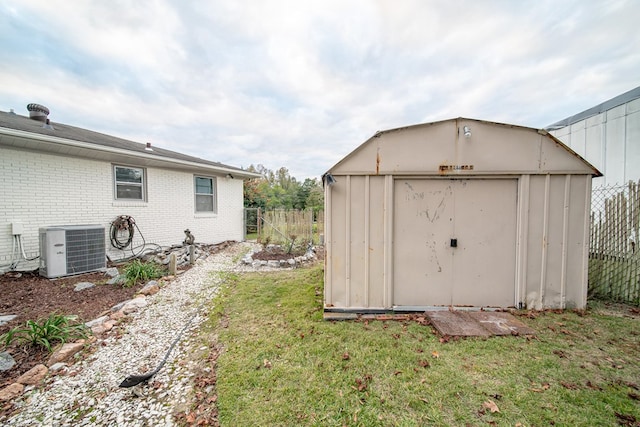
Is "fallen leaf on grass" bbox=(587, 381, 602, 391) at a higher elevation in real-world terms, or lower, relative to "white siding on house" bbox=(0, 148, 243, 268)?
lower

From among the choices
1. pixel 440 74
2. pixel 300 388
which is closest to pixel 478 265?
pixel 300 388

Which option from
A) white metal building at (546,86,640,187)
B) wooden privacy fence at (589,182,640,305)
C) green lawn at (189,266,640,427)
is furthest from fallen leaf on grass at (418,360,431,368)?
white metal building at (546,86,640,187)

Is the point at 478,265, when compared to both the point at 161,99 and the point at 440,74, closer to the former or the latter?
the point at 440,74

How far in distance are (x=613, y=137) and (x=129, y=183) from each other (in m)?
12.8

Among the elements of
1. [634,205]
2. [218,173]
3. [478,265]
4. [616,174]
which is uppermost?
[218,173]

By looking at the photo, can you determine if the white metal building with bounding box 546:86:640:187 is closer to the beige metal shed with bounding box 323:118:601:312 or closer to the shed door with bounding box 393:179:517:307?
the beige metal shed with bounding box 323:118:601:312

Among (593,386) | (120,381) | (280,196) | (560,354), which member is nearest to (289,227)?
(120,381)

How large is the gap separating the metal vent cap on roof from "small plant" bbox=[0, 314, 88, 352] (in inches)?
278

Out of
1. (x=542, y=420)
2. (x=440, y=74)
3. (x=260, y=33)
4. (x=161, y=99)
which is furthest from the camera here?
(x=161, y=99)

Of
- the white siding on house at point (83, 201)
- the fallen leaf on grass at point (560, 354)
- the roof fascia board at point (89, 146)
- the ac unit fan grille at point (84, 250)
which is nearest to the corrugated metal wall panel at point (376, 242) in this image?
the fallen leaf on grass at point (560, 354)

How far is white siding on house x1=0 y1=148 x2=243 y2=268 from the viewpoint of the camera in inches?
212

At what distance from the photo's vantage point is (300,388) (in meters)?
2.21

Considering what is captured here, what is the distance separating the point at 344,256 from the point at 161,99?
10.3m

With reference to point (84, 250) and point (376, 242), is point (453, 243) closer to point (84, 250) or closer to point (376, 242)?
point (376, 242)
